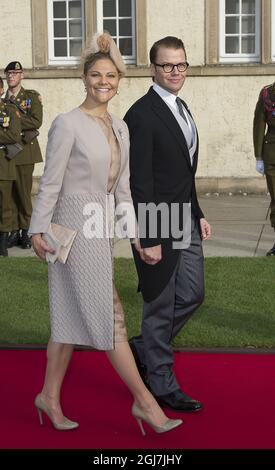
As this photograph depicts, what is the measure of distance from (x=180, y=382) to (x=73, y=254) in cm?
140

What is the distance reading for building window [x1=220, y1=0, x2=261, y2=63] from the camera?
18219mm

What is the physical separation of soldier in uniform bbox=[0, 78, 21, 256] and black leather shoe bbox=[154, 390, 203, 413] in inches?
241

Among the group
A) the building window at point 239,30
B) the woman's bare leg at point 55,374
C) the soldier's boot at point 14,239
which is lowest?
the soldier's boot at point 14,239

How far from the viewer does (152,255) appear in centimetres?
610

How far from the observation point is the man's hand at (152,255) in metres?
6.10

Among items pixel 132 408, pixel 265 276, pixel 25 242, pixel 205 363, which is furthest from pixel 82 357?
pixel 25 242

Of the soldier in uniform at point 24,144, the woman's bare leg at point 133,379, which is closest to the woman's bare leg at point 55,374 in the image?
the woman's bare leg at point 133,379

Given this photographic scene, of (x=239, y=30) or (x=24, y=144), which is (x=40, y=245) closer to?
(x=24, y=144)

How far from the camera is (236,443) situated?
5.61 meters

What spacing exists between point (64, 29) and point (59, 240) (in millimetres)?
13411

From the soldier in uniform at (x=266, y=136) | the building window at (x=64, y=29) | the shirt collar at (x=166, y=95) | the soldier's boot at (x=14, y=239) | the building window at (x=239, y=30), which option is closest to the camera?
the shirt collar at (x=166, y=95)

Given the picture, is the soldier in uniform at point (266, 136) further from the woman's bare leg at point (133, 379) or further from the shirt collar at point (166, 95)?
the woman's bare leg at point (133, 379)

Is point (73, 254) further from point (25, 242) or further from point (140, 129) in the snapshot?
point (25, 242)

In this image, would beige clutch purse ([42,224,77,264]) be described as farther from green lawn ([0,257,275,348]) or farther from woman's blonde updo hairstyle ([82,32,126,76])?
green lawn ([0,257,275,348])
